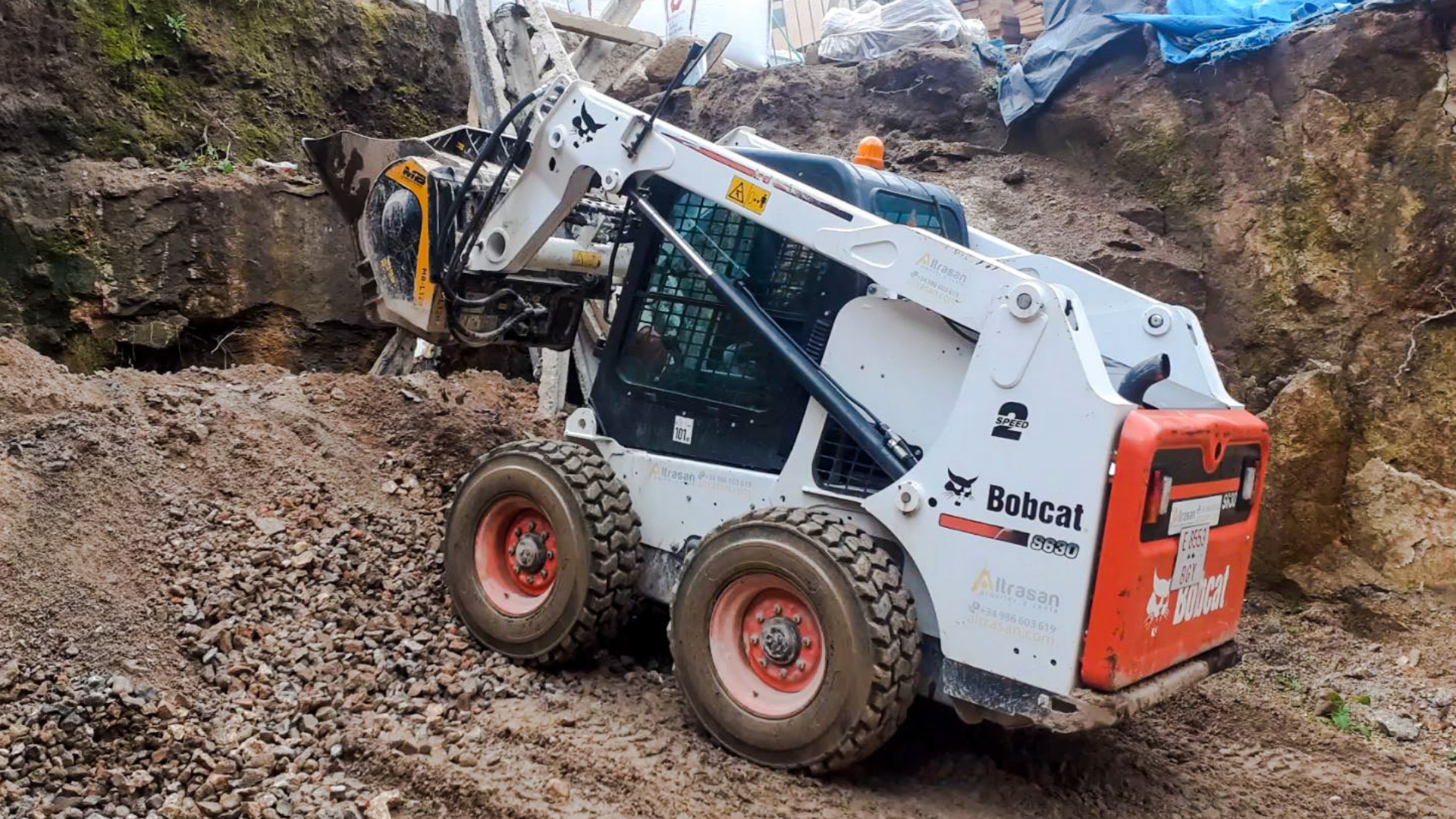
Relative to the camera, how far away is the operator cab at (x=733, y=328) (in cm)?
349

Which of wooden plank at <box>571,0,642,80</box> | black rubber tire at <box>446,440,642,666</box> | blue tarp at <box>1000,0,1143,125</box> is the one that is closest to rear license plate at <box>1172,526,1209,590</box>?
black rubber tire at <box>446,440,642,666</box>

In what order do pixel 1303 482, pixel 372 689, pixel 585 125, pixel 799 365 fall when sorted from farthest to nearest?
pixel 1303 482, pixel 585 125, pixel 372 689, pixel 799 365

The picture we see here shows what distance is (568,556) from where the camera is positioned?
12.1 feet

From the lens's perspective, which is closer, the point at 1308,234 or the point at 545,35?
the point at 1308,234

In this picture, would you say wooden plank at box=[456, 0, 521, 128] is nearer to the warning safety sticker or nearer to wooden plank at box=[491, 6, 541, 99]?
wooden plank at box=[491, 6, 541, 99]

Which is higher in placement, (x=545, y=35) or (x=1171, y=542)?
(x=545, y=35)

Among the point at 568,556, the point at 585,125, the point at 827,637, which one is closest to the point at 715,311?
the point at 585,125

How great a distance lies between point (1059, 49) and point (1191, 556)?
15.0ft

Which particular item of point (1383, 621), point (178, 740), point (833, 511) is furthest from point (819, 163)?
point (1383, 621)

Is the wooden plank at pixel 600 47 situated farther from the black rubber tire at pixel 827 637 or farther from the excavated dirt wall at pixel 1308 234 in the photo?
the black rubber tire at pixel 827 637

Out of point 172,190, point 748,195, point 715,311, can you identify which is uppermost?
point 748,195

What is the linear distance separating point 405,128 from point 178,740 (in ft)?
20.2

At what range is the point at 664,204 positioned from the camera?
387cm

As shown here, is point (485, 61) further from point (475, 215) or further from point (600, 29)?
point (475, 215)
